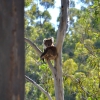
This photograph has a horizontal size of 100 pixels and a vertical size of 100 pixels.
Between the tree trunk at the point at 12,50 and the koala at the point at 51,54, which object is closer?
the tree trunk at the point at 12,50

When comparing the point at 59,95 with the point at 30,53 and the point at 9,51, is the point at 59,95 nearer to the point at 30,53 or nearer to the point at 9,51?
the point at 9,51

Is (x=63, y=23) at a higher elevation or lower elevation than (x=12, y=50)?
higher

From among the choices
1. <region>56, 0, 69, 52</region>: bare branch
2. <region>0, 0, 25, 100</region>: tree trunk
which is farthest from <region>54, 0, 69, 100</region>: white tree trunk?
<region>0, 0, 25, 100</region>: tree trunk

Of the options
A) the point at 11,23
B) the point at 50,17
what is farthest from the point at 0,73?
the point at 50,17

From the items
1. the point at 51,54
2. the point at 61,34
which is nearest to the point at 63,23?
the point at 61,34

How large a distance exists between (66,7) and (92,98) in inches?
115

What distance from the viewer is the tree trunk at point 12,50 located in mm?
1163

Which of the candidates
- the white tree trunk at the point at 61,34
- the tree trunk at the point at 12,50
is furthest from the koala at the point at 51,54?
the tree trunk at the point at 12,50

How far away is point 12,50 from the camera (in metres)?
1.19

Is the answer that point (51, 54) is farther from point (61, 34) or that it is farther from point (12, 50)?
point (12, 50)

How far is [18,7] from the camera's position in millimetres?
1229

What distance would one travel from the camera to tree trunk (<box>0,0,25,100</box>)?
45.8 inches

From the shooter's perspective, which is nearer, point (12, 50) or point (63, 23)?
point (12, 50)

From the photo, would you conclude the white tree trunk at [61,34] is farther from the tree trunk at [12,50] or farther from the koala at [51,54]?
the tree trunk at [12,50]
